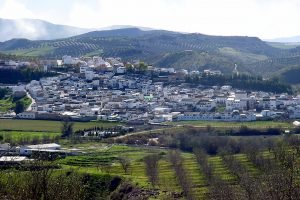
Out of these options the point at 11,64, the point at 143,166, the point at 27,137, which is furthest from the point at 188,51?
the point at 143,166

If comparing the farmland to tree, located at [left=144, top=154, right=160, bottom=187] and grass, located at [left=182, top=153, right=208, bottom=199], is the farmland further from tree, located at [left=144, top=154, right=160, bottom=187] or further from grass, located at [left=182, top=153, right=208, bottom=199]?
tree, located at [left=144, top=154, right=160, bottom=187]

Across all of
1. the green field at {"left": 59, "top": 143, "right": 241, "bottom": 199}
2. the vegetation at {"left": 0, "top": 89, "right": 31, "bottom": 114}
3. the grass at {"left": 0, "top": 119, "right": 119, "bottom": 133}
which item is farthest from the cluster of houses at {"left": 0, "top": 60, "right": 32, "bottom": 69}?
the green field at {"left": 59, "top": 143, "right": 241, "bottom": 199}

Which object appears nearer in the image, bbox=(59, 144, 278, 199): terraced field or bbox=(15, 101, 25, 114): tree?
bbox=(59, 144, 278, 199): terraced field

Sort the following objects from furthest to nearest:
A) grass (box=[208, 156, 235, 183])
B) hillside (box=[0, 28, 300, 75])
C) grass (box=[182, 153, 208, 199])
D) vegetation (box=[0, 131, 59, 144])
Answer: hillside (box=[0, 28, 300, 75]) < vegetation (box=[0, 131, 59, 144]) < grass (box=[208, 156, 235, 183]) < grass (box=[182, 153, 208, 199])

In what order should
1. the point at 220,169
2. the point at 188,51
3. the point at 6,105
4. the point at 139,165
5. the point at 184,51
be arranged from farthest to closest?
the point at 184,51
the point at 188,51
the point at 6,105
the point at 139,165
the point at 220,169

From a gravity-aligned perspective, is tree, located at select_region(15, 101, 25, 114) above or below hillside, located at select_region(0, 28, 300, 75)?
below

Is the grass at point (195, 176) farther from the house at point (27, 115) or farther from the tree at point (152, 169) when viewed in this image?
the house at point (27, 115)

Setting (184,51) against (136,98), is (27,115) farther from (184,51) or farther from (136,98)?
(184,51)

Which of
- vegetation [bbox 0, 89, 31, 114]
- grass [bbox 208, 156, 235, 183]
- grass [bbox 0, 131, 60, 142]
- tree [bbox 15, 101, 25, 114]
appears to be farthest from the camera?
vegetation [bbox 0, 89, 31, 114]
